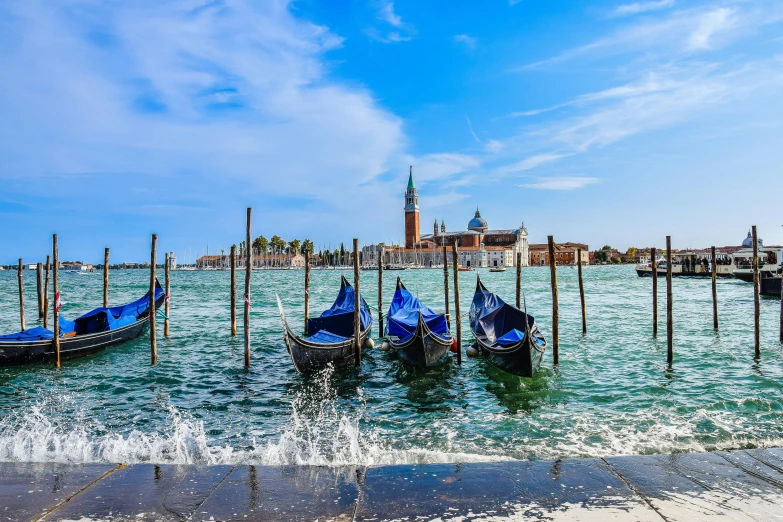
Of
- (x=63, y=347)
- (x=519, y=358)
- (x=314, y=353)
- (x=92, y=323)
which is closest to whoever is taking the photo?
(x=519, y=358)

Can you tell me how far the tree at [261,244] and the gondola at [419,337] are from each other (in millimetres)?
107010

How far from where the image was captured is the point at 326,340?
9875 mm

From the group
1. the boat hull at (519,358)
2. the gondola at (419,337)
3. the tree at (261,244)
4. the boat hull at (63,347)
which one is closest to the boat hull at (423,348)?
the gondola at (419,337)

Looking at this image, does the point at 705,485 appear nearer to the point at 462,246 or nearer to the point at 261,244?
the point at 462,246

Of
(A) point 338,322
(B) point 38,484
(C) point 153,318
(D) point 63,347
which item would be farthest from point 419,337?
(D) point 63,347

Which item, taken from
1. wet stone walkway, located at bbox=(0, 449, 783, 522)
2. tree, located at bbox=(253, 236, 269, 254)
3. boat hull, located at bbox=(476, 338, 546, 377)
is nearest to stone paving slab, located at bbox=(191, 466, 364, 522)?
wet stone walkway, located at bbox=(0, 449, 783, 522)

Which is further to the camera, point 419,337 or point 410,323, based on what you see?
point 410,323

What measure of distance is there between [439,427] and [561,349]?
6.61 meters

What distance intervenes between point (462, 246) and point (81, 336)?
104 meters

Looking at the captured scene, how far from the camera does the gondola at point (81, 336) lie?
32.4ft

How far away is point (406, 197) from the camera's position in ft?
378

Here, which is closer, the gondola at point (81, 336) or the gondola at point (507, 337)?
the gondola at point (507, 337)

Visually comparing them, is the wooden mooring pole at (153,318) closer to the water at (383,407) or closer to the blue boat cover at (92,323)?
the water at (383,407)

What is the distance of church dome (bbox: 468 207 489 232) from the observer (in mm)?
120625
